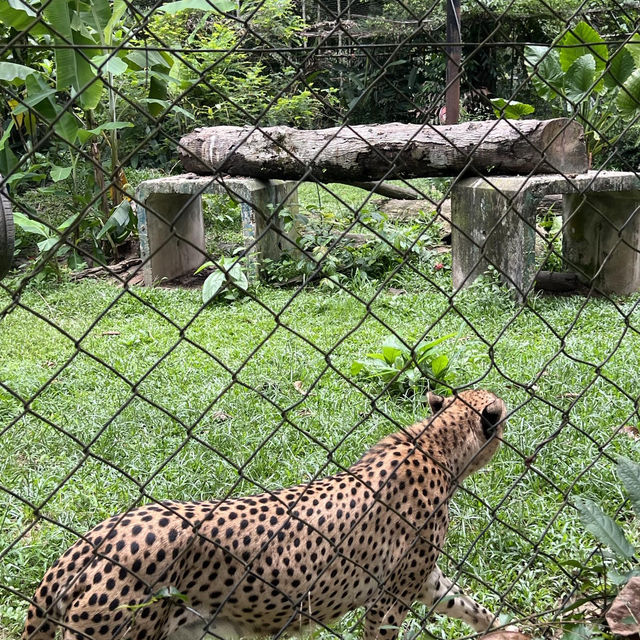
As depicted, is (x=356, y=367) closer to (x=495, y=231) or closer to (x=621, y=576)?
(x=495, y=231)

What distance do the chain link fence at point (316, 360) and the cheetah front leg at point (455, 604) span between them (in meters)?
0.01

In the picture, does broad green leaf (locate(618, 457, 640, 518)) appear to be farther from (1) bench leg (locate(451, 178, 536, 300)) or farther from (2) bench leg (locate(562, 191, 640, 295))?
(2) bench leg (locate(562, 191, 640, 295))

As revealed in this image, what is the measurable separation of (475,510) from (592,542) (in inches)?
19.3

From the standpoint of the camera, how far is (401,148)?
6.41 meters

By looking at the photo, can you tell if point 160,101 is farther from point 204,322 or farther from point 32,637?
point 32,637

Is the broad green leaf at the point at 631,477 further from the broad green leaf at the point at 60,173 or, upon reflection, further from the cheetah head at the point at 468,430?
the broad green leaf at the point at 60,173

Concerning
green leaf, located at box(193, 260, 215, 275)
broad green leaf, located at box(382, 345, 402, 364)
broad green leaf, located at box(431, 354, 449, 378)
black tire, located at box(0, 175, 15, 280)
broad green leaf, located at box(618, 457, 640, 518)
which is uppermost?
black tire, located at box(0, 175, 15, 280)

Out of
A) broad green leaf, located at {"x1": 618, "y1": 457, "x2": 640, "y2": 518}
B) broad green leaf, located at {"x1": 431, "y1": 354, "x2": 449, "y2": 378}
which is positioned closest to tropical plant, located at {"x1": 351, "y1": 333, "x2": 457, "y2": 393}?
broad green leaf, located at {"x1": 431, "y1": 354, "x2": 449, "y2": 378}

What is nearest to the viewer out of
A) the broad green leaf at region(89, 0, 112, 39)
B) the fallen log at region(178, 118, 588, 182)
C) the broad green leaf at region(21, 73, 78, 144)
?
the broad green leaf at region(21, 73, 78, 144)

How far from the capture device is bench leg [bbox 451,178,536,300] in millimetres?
6047

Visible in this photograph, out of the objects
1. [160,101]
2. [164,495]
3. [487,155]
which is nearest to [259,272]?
[160,101]

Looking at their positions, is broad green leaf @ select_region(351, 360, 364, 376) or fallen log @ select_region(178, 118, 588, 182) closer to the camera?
broad green leaf @ select_region(351, 360, 364, 376)

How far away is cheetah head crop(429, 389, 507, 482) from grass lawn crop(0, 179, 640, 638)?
0.15m

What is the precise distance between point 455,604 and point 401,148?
177 inches
